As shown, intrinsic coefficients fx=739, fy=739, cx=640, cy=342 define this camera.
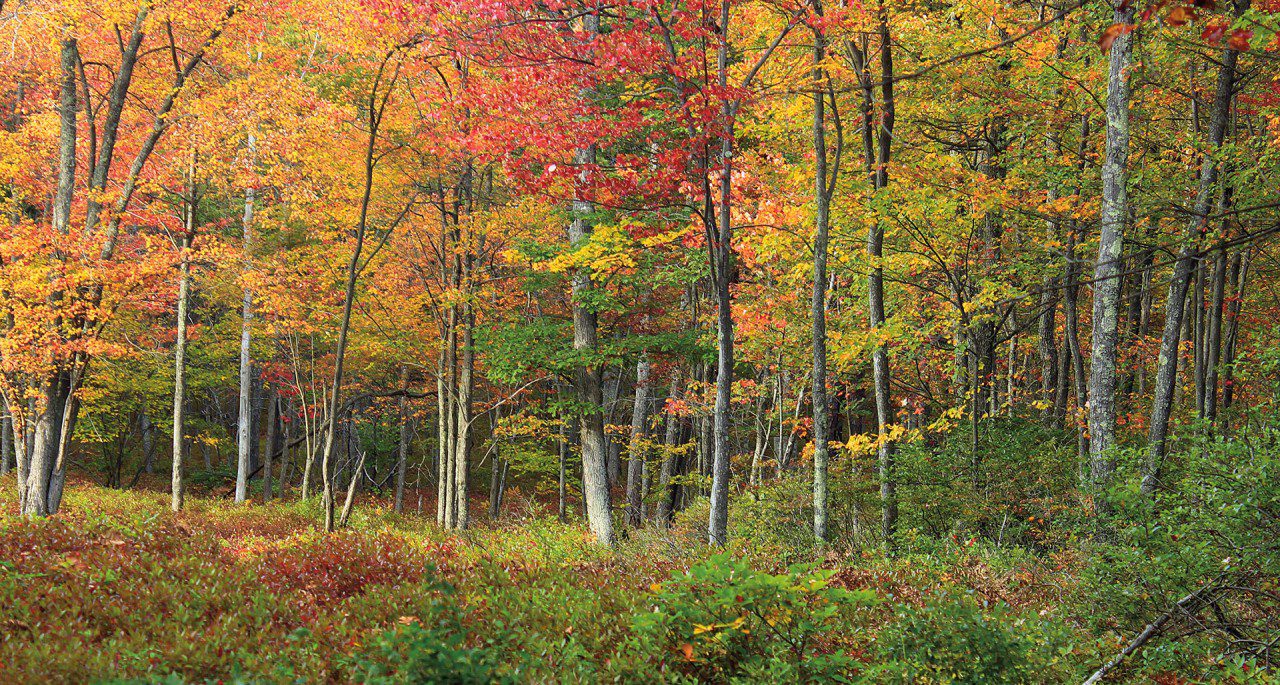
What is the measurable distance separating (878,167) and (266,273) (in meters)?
13.4

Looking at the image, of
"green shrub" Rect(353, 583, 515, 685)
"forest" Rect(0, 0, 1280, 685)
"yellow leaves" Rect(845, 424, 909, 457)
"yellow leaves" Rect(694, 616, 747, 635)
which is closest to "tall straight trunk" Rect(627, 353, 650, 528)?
"forest" Rect(0, 0, 1280, 685)

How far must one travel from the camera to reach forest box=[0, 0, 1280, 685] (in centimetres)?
499

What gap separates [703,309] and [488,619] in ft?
35.8

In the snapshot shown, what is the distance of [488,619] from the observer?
5418mm

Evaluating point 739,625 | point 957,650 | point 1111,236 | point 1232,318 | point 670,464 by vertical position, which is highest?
point 1111,236

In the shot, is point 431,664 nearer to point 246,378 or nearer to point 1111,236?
point 1111,236

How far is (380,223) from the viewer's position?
16469 mm

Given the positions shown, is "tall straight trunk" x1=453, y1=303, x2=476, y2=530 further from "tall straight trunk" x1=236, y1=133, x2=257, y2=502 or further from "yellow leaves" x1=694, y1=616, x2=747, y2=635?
"yellow leaves" x1=694, y1=616, x2=747, y2=635

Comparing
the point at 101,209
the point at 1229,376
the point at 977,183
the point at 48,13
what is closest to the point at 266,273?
the point at 101,209

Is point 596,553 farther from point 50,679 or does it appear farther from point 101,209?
point 101,209

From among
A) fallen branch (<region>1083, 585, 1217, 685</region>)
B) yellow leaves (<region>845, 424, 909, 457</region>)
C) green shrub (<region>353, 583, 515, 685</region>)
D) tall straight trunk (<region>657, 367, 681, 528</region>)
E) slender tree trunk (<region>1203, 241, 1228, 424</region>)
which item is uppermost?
→ slender tree trunk (<region>1203, 241, 1228, 424</region>)

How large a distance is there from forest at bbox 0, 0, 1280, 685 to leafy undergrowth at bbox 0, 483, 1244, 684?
4cm

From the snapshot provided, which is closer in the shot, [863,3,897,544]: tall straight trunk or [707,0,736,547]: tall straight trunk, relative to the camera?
[707,0,736,547]: tall straight trunk

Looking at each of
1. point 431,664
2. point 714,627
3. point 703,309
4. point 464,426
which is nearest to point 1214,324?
point 703,309
